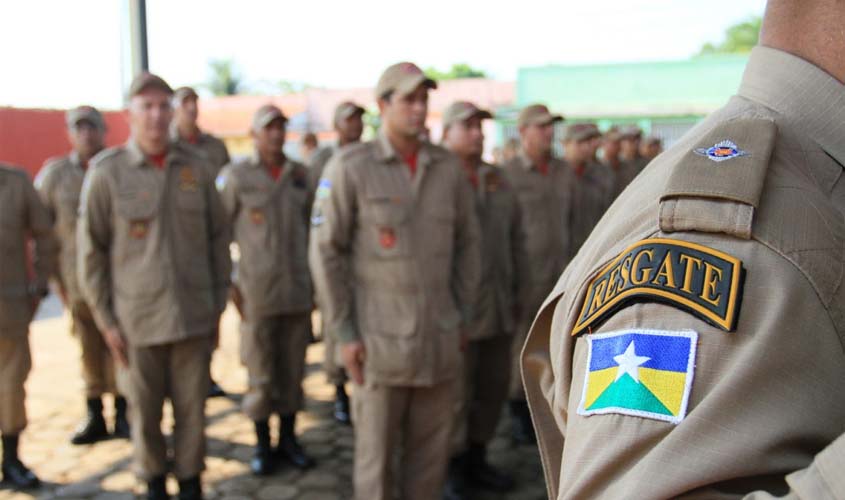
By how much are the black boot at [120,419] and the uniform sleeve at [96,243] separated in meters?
1.51

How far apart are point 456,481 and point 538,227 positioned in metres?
1.80

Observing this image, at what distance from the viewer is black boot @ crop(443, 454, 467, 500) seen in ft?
12.2

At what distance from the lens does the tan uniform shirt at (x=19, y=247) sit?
399 centimetres

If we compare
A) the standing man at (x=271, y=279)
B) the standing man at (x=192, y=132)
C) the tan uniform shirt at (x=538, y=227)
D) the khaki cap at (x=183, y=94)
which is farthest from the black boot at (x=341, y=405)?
the khaki cap at (x=183, y=94)

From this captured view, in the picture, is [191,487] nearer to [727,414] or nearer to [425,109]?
[425,109]

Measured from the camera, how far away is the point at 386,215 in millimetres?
2953

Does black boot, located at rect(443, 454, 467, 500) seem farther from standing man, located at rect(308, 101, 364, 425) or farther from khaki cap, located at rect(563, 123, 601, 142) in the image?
khaki cap, located at rect(563, 123, 601, 142)

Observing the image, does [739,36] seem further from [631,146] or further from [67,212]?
[67,212]

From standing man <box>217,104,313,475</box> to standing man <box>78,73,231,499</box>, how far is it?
630mm

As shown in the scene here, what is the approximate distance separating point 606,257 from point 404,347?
2075mm

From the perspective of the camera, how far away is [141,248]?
3445mm

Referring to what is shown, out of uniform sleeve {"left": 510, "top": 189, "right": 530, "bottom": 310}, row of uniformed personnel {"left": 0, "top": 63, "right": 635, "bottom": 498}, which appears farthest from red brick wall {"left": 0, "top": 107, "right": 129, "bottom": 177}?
uniform sleeve {"left": 510, "top": 189, "right": 530, "bottom": 310}

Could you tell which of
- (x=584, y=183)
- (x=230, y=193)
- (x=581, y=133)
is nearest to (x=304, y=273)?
(x=230, y=193)

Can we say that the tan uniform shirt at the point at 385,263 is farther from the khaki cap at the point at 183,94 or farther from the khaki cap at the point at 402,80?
the khaki cap at the point at 183,94
